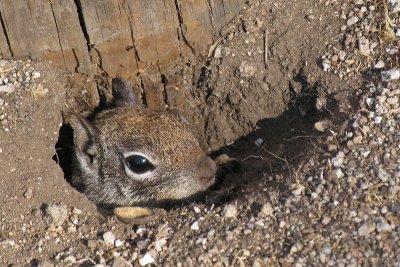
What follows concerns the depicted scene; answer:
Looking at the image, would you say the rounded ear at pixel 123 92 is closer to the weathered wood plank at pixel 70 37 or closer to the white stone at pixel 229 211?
the weathered wood plank at pixel 70 37

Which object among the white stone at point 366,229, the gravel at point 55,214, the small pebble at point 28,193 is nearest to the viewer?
the white stone at point 366,229

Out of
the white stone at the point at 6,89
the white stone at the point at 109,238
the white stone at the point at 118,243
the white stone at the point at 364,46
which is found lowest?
the white stone at the point at 118,243

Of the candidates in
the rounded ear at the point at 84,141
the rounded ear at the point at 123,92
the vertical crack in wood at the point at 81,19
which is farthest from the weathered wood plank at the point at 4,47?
the rounded ear at the point at 123,92

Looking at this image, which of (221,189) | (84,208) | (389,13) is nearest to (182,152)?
(221,189)

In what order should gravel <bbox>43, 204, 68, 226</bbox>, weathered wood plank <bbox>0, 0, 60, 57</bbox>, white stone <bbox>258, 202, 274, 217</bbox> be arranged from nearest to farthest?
1. white stone <bbox>258, 202, 274, 217</bbox>
2. gravel <bbox>43, 204, 68, 226</bbox>
3. weathered wood plank <bbox>0, 0, 60, 57</bbox>

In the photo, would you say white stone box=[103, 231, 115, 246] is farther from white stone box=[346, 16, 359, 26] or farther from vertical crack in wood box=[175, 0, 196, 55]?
white stone box=[346, 16, 359, 26]

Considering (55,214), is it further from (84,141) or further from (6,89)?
(6,89)

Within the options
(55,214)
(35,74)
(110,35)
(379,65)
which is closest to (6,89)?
(35,74)

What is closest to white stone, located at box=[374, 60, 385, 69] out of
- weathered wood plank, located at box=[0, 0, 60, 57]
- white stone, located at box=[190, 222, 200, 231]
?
white stone, located at box=[190, 222, 200, 231]
